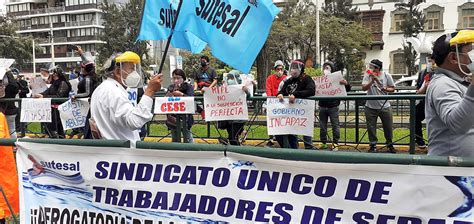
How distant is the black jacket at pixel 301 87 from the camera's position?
7934 mm

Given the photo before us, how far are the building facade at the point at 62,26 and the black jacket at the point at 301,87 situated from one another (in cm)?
8727

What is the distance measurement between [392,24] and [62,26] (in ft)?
215

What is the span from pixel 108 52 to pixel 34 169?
232 ft

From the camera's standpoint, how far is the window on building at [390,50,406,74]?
5636 centimetres

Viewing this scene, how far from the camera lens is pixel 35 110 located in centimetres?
1026

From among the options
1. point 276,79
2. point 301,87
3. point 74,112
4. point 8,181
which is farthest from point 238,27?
point 74,112

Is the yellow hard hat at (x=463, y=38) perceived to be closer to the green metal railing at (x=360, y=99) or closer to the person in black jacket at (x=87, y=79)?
the green metal railing at (x=360, y=99)

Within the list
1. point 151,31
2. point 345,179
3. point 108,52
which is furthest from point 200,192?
point 108,52

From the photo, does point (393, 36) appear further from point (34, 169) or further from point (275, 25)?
point (34, 169)

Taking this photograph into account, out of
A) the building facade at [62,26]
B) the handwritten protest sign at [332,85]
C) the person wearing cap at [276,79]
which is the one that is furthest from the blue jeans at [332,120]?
the building facade at [62,26]

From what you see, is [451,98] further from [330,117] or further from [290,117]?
[330,117]

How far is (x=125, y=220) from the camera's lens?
334 centimetres

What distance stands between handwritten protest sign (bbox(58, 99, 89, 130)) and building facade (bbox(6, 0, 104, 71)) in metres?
84.8

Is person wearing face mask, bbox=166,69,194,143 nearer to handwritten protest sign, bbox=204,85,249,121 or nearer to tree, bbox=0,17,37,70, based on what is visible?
handwritten protest sign, bbox=204,85,249,121
